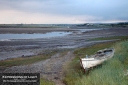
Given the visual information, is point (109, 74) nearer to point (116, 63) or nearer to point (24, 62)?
point (116, 63)

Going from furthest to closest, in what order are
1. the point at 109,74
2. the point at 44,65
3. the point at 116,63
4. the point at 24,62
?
the point at 24,62 < the point at 44,65 < the point at 116,63 < the point at 109,74

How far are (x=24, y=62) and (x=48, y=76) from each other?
799 centimetres

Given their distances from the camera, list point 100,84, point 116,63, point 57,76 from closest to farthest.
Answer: point 100,84, point 116,63, point 57,76

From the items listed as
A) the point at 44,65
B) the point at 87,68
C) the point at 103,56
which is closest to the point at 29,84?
the point at 87,68

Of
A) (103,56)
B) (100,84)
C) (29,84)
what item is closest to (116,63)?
(103,56)

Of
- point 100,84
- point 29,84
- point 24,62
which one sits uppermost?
point 29,84

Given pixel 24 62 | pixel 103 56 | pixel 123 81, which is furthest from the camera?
pixel 24 62

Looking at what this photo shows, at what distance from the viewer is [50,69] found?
22594mm

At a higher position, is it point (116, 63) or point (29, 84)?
point (29, 84)

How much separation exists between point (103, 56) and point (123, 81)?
373 inches

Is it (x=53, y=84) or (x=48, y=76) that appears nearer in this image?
(x=53, y=84)

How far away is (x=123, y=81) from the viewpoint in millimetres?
12477

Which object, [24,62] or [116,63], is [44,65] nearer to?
[24,62]

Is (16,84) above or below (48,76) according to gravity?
above
